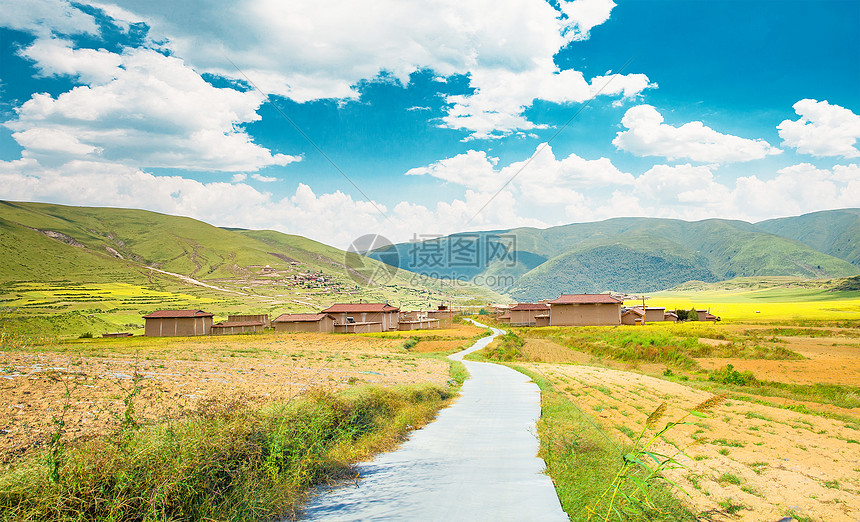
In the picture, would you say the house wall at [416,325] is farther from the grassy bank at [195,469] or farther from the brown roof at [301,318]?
the grassy bank at [195,469]

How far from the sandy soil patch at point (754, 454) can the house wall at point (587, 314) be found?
151 feet

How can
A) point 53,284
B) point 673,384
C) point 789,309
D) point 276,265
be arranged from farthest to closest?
point 276,265 < point 53,284 < point 789,309 < point 673,384

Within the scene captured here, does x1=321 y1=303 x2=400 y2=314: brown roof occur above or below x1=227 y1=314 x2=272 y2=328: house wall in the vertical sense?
above

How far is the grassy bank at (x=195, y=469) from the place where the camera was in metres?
4.48

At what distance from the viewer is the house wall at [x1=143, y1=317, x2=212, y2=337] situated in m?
57.4

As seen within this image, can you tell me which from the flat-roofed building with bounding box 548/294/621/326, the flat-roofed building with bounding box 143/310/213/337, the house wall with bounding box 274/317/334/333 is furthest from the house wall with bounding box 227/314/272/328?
the flat-roofed building with bounding box 548/294/621/326

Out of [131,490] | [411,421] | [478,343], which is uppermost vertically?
[131,490]

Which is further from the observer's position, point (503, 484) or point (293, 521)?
point (503, 484)

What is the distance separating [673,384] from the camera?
72.5ft

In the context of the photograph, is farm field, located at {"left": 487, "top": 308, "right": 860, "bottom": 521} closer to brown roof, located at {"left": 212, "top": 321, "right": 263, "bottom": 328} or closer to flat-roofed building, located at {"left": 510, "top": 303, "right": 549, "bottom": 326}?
flat-roofed building, located at {"left": 510, "top": 303, "right": 549, "bottom": 326}

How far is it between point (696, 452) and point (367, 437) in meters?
7.19

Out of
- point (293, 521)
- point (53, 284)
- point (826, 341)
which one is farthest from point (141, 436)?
point (53, 284)

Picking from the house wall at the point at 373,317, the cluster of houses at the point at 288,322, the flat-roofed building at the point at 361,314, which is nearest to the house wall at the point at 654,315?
the cluster of houses at the point at 288,322

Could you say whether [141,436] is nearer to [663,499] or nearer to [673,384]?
[663,499]
